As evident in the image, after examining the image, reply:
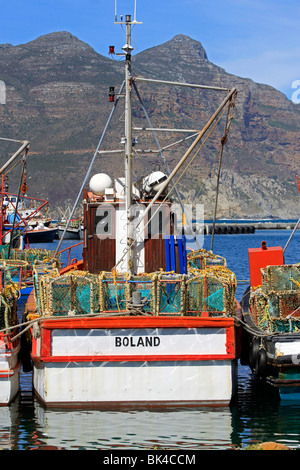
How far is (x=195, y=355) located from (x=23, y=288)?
81.8 ft

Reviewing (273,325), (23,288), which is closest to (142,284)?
(273,325)

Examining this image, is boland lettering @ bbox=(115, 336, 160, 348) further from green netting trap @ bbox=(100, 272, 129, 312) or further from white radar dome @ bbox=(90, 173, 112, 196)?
white radar dome @ bbox=(90, 173, 112, 196)

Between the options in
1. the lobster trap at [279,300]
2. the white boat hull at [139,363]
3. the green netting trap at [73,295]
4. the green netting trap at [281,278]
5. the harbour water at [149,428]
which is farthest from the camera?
the green netting trap at [281,278]

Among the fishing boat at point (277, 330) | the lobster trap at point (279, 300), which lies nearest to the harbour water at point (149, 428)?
the fishing boat at point (277, 330)

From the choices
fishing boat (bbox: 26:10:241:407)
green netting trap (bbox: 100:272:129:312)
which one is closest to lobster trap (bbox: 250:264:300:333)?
fishing boat (bbox: 26:10:241:407)

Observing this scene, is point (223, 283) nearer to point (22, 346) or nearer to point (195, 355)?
point (195, 355)

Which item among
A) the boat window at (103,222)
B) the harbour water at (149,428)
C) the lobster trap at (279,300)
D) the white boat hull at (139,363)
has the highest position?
the boat window at (103,222)

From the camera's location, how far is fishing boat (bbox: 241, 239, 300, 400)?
54.2 feet

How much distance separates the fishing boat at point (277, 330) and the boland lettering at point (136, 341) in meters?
3.11

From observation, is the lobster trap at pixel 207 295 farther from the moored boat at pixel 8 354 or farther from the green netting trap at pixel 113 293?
the moored boat at pixel 8 354

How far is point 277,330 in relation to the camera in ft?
58.7

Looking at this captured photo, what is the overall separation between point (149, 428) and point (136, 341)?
194 cm

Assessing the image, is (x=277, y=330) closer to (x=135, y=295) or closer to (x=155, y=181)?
(x=135, y=295)

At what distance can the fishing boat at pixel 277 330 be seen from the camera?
1653 cm
